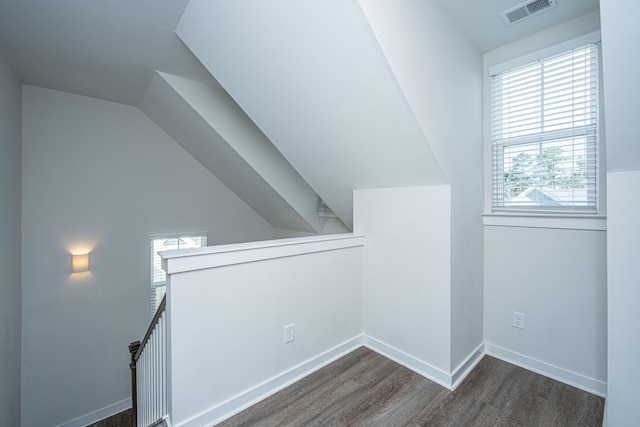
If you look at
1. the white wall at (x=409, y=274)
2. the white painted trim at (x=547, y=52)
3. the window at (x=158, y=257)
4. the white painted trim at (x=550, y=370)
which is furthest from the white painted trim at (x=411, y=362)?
the window at (x=158, y=257)

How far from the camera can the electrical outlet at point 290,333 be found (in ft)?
7.00

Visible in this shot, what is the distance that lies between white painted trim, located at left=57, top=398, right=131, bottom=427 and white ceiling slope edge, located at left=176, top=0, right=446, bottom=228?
3882 mm

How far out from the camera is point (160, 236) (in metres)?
4.08

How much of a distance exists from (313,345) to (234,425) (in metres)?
0.75

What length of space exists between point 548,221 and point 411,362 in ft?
4.89

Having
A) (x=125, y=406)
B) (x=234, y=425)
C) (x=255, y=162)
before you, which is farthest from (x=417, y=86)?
(x=125, y=406)

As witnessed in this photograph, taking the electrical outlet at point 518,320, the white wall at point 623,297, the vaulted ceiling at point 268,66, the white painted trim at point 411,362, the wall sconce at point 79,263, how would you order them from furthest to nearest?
the wall sconce at point 79,263 → the electrical outlet at point 518,320 → the white painted trim at point 411,362 → the vaulted ceiling at point 268,66 → the white wall at point 623,297

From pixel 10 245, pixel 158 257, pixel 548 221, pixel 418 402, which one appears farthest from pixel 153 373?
pixel 548 221

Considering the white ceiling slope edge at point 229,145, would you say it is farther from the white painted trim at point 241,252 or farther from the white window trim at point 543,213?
the white window trim at point 543,213

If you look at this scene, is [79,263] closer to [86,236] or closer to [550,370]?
[86,236]

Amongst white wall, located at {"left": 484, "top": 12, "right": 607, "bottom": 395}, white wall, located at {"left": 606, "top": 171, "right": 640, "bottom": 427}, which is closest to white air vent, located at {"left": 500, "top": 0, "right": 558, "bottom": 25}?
white wall, located at {"left": 484, "top": 12, "right": 607, "bottom": 395}

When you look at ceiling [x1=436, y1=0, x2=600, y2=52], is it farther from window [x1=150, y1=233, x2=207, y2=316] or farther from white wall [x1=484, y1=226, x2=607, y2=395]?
window [x1=150, y1=233, x2=207, y2=316]

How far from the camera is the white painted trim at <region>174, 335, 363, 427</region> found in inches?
68.4

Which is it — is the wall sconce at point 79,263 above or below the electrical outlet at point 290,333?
above
